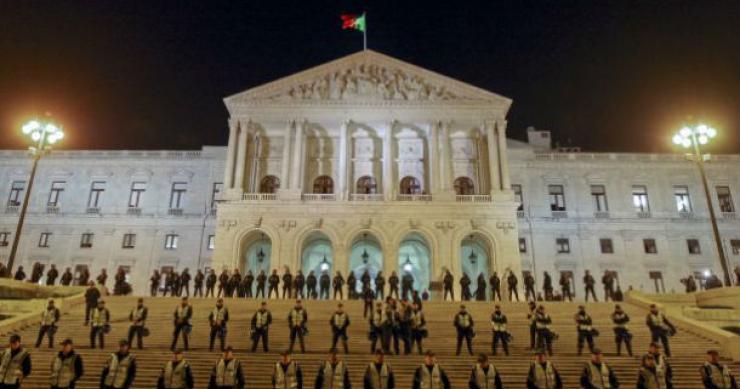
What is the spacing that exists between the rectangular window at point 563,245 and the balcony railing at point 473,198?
8.67m

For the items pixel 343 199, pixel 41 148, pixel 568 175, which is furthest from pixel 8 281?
A: pixel 568 175

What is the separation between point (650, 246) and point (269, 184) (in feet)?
91.6

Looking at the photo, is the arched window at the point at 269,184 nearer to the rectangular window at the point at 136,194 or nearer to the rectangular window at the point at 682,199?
the rectangular window at the point at 136,194

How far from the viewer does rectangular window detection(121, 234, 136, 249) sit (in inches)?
1624

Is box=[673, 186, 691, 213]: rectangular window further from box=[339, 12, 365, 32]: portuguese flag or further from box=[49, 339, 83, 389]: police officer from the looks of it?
box=[49, 339, 83, 389]: police officer

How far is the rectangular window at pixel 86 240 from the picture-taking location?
41125mm

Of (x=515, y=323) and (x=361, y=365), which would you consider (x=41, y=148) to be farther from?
(x=515, y=323)

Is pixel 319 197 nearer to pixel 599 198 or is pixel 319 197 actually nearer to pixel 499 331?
pixel 499 331

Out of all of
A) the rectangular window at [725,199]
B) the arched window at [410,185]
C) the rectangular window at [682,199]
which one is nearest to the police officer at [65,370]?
the arched window at [410,185]

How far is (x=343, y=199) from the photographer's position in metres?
35.5

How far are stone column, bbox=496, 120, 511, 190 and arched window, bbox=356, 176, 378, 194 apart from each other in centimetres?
863

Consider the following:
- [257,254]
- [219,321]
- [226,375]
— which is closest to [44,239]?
[257,254]

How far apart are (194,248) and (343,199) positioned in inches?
515

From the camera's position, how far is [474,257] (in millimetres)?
37531
